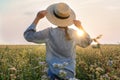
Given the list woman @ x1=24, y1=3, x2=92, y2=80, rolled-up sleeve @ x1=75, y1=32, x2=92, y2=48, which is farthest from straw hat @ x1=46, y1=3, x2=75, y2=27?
rolled-up sleeve @ x1=75, y1=32, x2=92, y2=48

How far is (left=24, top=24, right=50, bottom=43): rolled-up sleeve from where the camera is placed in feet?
22.3

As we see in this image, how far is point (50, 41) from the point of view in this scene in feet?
22.3

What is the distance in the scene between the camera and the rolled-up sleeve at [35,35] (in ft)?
22.3

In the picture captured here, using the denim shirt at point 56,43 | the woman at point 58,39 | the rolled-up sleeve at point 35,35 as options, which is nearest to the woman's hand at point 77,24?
the woman at point 58,39

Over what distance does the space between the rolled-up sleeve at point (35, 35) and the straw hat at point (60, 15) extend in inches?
7.0

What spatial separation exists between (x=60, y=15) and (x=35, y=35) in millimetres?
456

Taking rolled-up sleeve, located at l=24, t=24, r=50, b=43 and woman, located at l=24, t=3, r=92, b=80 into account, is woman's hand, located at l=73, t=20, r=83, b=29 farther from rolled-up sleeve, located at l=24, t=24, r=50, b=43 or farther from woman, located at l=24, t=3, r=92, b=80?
rolled-up sleeve, located at l=24, t=24, r=50, b=43

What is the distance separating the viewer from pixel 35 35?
6.81 metres

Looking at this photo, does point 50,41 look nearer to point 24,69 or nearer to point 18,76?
point 18,76

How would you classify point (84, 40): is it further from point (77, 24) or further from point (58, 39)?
point (58, 39)

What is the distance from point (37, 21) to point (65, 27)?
38 cm

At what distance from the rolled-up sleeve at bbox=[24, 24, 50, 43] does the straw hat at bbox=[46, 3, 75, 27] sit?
177 mm

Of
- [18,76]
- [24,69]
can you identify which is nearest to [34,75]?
[24,69]

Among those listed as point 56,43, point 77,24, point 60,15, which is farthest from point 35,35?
point 77,24
